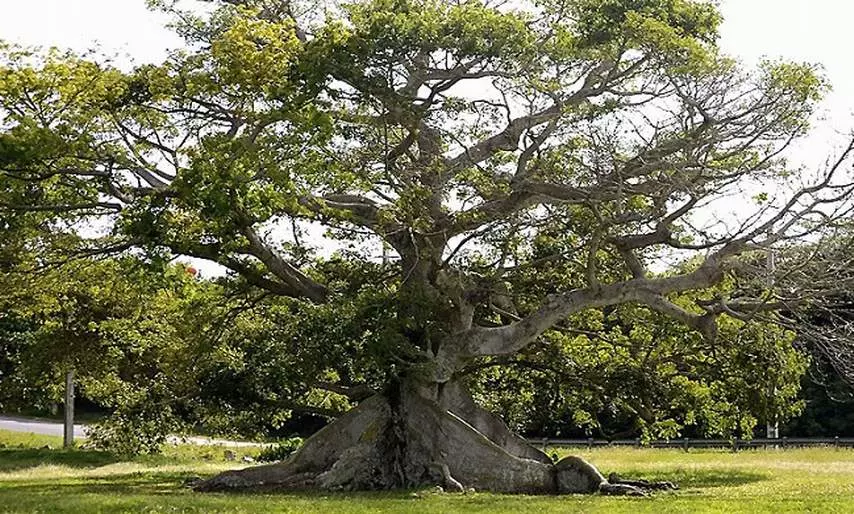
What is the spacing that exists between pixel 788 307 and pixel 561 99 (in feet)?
18.2

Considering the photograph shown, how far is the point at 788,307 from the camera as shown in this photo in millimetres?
19594

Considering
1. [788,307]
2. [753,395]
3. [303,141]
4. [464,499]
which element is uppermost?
[303,141]

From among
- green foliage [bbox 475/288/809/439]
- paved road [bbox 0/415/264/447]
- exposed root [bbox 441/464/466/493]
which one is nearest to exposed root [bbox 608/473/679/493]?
exposed root [bbox 441/464/466/493]

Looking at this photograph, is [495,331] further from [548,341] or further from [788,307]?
[788,307]

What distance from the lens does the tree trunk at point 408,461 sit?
Answer: 1992 cm

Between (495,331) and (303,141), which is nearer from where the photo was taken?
(303,141)

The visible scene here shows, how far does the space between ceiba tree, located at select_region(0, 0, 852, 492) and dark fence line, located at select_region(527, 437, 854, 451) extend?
646 inches

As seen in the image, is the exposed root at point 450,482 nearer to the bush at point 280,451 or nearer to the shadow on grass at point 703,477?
the shadow on grass at point 703,477

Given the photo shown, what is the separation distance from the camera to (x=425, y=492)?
18.6 meters

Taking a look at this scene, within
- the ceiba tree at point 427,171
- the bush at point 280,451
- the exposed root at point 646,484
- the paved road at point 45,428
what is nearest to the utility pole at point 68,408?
the paved road at point 45,428

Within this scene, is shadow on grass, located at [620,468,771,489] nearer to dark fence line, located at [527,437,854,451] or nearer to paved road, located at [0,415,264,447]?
dark fence line, located at [527,437,854,451]

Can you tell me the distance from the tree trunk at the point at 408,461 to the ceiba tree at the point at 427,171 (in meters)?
0.04

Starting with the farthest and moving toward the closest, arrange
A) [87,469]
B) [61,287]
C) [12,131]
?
[87,469], [61,287], [12,131]

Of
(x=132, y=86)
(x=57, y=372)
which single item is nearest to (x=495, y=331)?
(x=132, y=86)
